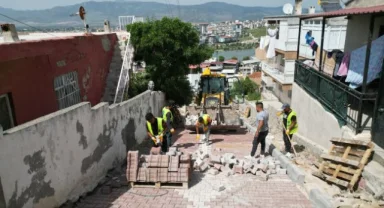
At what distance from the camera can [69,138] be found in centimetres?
617

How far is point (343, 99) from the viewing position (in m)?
7.89

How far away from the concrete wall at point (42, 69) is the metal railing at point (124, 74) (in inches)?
37.0

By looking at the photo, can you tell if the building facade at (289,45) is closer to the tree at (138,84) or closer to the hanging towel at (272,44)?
the hanging towel at (272,44)

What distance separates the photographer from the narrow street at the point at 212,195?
617cm

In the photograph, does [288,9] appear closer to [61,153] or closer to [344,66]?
[344,66]

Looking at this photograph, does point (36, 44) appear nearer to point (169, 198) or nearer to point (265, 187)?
point (169, 198)

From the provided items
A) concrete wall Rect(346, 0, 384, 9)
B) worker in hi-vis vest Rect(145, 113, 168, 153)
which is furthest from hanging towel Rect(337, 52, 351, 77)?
worker in hi-vis vest Rect(145, 113, 168, 153)

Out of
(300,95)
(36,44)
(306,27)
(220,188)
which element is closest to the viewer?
(220,188)

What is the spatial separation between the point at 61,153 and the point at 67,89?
4.17 metres

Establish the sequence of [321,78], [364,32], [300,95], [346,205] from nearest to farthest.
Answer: [346,205], [321,78], [364,32], [300,95]

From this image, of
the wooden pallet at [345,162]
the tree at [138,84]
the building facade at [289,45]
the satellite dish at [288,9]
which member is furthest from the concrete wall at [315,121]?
the satellite dish at [288,9]

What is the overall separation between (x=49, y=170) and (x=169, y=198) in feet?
8.48

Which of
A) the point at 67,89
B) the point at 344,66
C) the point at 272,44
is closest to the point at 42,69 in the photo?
the point at 67,89

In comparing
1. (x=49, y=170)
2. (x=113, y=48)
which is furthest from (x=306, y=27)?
(x=49, y=170)
